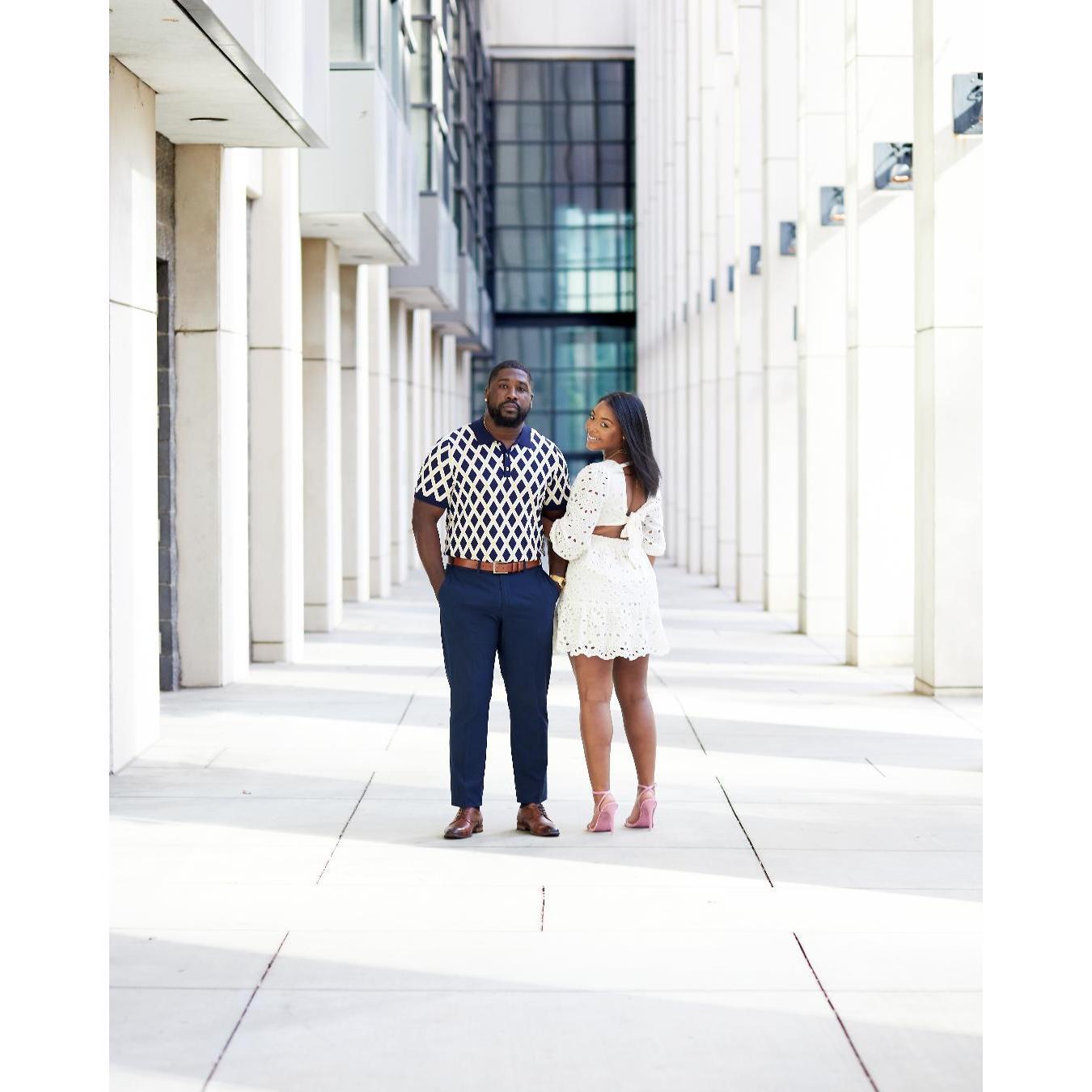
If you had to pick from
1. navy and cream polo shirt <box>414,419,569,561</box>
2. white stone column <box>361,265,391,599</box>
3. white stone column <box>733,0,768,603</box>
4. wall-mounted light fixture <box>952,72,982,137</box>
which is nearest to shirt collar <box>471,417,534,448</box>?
navy and cream polo shirt <box>414,419,569,561</box>

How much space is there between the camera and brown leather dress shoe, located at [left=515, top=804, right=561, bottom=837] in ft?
25.8

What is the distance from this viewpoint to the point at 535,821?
7910 millimetres

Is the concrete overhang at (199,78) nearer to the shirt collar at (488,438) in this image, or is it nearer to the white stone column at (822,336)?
the shirt collar at (488,438)

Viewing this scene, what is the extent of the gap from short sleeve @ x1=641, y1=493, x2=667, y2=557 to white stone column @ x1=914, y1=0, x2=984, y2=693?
17.7 ft

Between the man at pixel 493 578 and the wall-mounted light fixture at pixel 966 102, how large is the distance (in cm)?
632

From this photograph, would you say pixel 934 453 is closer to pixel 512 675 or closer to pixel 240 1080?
pixel 512 675

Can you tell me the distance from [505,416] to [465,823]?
181cm

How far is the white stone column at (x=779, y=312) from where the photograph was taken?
67.6ft

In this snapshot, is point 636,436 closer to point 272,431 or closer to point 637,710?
point 637,710

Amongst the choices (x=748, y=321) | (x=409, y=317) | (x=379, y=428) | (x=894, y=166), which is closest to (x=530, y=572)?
(x=894, y=166)

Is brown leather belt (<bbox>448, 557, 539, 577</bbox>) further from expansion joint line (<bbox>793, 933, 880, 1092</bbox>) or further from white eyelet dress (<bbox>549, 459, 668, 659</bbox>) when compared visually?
expansion joint line (<bbox>793, 933, 880, 1092</bbox>)
